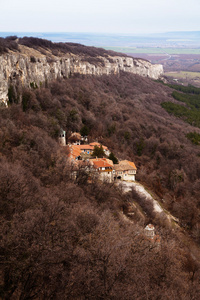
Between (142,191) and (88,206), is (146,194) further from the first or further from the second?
(88,206)

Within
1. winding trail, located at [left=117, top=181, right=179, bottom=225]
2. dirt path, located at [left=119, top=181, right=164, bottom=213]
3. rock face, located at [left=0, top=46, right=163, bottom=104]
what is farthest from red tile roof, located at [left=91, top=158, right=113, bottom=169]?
rock face, located at [left=0, top=46, right=163, bottom=104]

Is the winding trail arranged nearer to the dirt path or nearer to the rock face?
the dirt path

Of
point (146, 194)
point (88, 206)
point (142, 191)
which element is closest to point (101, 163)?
point (142, 191)

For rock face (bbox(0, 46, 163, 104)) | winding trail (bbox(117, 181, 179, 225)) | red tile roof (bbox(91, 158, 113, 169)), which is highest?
rock face (bbox(0, 46, 163, 104))

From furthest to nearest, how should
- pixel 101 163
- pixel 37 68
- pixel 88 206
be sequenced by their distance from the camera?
pixel 37 68, pixel 101 163, pixel 88 206

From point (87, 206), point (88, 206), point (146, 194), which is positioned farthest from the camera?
point (146, 194)

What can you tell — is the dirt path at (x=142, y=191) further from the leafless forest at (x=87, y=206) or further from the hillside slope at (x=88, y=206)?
the leafless forest at (x=87, y=206)
